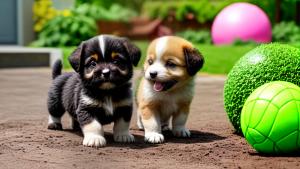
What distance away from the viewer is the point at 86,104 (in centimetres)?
531

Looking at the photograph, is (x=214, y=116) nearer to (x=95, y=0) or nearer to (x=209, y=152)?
(x=209, y=152)

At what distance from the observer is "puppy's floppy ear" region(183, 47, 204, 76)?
5.48m

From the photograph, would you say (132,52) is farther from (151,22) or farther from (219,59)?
(151,22)

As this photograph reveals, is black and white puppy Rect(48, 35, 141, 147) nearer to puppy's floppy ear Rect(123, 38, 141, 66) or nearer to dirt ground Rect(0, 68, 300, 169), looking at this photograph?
puppy's floppy ear Rect(123, 38, 141, 66)

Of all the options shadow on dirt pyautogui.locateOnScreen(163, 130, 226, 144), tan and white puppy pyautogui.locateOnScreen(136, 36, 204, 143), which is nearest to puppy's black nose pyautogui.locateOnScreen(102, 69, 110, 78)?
tan and white puppy pyautogui.locateOnScreen(136, 36, 204, 143)

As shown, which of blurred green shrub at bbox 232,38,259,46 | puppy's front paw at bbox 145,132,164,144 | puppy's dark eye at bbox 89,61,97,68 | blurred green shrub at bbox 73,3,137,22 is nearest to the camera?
puppy's dark eye at bbox 89,61,97,68

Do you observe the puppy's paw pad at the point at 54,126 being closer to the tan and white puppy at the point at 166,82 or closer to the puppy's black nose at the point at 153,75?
the tan and white puppy at the point at 166,82

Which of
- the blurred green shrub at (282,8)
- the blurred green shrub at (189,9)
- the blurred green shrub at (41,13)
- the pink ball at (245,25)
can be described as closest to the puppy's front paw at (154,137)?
the pink ball at (245,25)

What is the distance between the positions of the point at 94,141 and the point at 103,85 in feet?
1.59

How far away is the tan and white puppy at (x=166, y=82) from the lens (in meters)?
5.40

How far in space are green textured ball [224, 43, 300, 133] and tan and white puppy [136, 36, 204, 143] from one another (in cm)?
42

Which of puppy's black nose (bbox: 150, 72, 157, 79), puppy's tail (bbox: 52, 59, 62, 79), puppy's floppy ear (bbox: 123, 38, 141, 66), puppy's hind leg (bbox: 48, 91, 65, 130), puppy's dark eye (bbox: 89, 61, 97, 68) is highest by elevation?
puppy's floppy ear (bbox: 123, 38, 141, 66)

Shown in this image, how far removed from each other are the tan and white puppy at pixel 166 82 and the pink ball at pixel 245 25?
489 inches

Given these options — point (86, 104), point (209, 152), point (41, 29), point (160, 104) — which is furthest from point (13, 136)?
point (41, 29)
